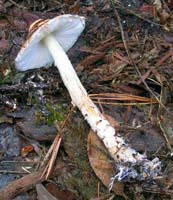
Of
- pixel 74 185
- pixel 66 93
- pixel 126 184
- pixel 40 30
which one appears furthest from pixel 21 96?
pixel 126 184

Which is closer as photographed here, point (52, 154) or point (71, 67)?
point (52, 154)

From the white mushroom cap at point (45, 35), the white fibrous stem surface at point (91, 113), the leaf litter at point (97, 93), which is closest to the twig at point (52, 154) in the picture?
the leaf litter at point (97, 93)

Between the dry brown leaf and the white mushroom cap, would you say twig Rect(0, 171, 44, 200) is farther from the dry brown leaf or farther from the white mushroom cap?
the white mushroom cap

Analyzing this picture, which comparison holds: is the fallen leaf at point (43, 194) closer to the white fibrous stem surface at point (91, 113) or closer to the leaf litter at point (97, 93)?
the leaf litter at point (97, 93)

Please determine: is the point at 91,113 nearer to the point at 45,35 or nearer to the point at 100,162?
the point at 100,162

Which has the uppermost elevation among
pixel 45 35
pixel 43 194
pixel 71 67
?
pixel 45 35

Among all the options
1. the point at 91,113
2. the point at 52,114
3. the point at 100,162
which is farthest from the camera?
the point at 52,114

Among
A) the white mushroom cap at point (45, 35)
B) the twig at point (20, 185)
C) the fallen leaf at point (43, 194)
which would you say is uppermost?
the white mushroom cap at point (45, 35)

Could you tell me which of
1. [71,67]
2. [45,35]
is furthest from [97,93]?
[45,35]
